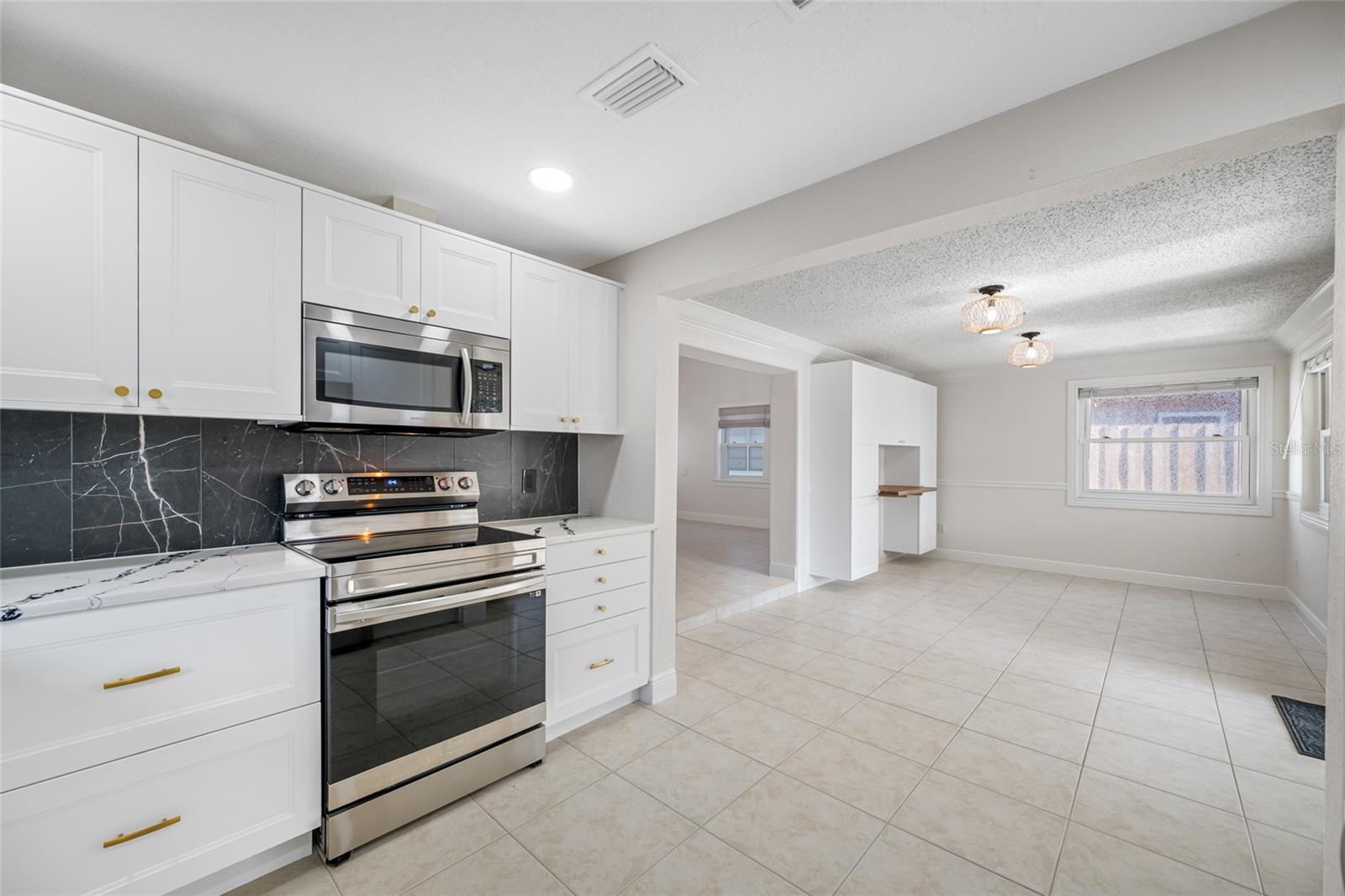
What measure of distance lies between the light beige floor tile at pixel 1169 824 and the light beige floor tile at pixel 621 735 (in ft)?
5.53

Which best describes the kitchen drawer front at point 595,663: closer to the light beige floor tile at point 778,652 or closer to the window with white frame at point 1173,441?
the light beige floor tile at point 778,652

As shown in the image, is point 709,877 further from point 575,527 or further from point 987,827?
point 575,527

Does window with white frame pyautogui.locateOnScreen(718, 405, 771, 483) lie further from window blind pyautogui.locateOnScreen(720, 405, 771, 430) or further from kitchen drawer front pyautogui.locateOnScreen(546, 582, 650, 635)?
kitchen drawer front pyautogui.locateOnScreen(546, 582, 650, 635)

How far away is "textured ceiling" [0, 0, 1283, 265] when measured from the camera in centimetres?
141

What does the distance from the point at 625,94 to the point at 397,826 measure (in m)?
2.60

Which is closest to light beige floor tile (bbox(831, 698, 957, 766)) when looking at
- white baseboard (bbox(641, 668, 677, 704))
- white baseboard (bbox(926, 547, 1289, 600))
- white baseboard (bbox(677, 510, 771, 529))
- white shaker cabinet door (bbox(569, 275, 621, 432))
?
white baseboard (bbox(641, 668, 677, 704))

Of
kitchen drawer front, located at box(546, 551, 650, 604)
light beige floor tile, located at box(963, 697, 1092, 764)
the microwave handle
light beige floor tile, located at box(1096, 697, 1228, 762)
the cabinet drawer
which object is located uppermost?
the microwave handle

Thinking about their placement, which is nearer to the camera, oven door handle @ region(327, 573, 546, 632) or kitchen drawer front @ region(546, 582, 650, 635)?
oven door handle @ region(327, 573, 546, 632)

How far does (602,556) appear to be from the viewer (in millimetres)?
2617

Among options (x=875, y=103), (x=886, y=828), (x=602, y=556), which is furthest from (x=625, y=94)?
(x=886, y=828)

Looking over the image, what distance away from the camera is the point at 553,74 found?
163 centimetres

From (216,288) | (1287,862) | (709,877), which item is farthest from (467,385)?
(1287,862)

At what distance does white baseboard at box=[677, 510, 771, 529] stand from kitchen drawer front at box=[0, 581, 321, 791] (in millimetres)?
6959

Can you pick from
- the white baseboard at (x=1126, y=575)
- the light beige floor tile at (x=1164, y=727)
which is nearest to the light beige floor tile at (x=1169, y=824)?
the light beige floor tile at (x=1164, y=727)
